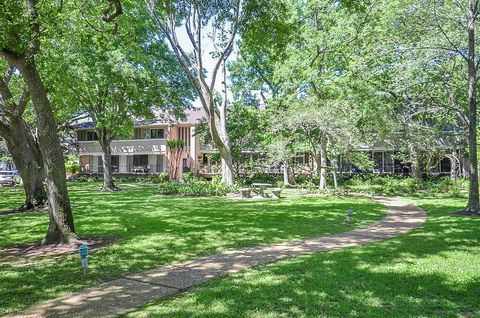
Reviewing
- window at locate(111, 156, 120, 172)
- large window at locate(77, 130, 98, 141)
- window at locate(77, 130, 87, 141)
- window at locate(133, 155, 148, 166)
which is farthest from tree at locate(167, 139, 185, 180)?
window at locate(77, 130, 87, 141)

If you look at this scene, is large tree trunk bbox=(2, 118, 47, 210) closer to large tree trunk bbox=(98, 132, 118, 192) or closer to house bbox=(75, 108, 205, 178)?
large tree trunk bbox=(98, 132, 118, 192)

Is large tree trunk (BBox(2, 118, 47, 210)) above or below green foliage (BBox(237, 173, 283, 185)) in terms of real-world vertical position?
above

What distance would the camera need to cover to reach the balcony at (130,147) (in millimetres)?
46125

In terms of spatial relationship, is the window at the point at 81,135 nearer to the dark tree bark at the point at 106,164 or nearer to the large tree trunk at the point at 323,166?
the dark tree bark at the point at 106,164

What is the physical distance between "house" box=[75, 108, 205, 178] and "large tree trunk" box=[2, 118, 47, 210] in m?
25.6

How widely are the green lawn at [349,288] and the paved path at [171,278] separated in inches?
14.8

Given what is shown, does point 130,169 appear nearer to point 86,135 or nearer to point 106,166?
point 86,135

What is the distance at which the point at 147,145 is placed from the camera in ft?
153

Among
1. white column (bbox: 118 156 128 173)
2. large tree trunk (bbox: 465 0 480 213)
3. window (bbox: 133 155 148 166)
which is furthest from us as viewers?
white column (bbox: 118 156 128 173)

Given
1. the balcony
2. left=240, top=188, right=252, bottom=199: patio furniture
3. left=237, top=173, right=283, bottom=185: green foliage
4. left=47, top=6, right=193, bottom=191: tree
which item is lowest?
left=240, top=188, right=252, bottom=199: patio furniture

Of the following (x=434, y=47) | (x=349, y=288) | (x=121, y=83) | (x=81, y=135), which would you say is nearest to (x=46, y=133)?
(x=349, y=288)

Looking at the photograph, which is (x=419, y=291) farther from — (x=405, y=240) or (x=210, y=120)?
(x=210, y=120)

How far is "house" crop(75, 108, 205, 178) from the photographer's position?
45.7 meters

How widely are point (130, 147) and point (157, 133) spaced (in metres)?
4.00
